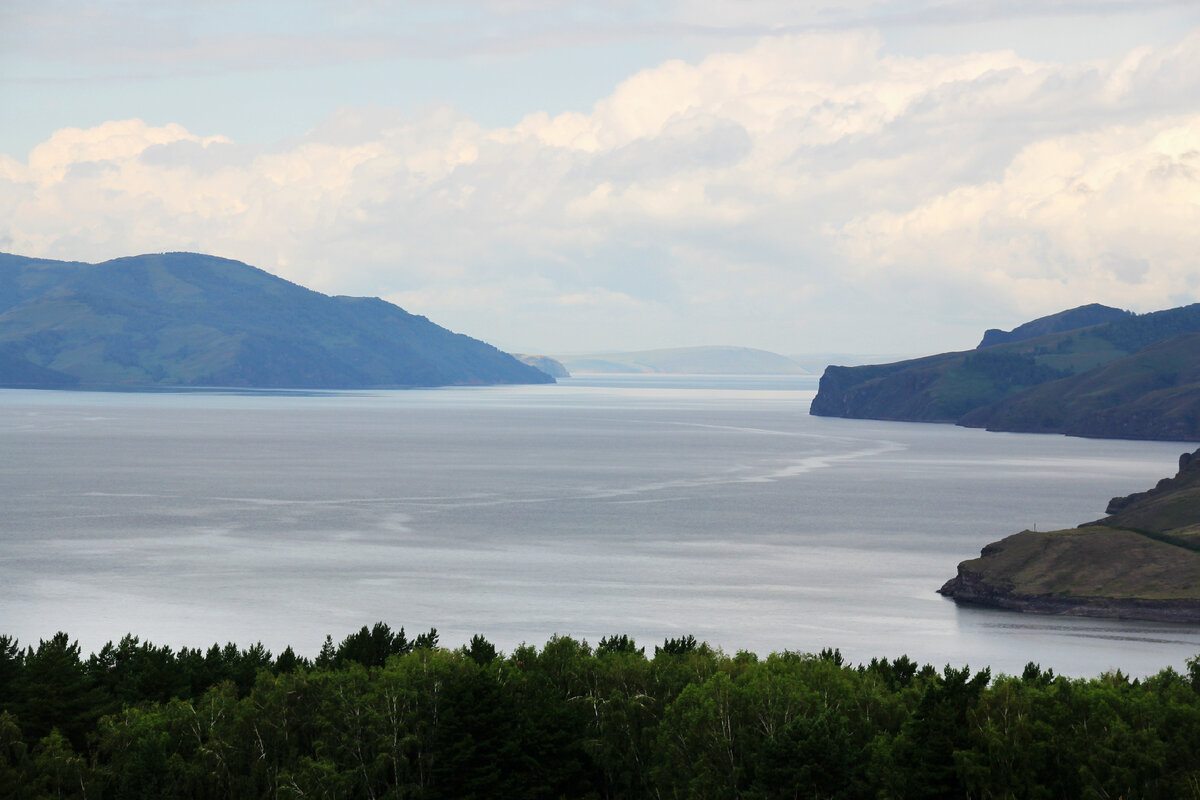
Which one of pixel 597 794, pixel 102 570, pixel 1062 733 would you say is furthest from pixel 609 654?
pixel 102 570

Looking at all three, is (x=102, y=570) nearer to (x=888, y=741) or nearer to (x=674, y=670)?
(x=674, y=670)

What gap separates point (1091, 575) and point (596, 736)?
265 feet

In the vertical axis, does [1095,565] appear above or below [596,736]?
above

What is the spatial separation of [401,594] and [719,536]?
5549cm

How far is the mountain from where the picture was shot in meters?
123

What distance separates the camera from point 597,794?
60938mm

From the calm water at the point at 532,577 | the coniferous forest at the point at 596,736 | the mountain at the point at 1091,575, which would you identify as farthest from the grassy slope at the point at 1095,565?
the coniferous forest at the point at 596,736

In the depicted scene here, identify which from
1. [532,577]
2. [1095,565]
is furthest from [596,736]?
[1095,565]

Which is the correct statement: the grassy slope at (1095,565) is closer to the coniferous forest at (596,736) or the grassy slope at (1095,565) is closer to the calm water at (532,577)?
the calm water at (532,577)

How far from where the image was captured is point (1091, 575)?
12875cm

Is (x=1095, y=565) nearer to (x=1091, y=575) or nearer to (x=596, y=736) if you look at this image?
(x=1091, y=575)

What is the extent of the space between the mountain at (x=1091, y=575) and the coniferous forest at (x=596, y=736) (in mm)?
57537

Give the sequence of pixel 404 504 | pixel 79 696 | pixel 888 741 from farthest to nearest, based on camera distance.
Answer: pixel 404 504, pixel 79 696, pixel 888 741

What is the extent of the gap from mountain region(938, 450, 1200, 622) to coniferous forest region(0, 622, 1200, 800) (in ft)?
189
